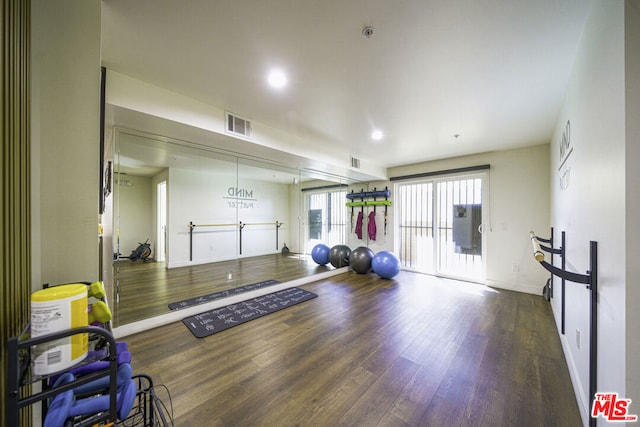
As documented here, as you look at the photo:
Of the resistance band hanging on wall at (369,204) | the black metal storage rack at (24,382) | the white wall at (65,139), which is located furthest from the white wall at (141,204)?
the resistance band hanging on wall at (369,204)

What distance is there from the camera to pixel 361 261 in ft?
17.7

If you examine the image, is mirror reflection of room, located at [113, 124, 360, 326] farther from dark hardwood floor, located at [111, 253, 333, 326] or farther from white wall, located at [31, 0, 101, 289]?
white wall, located at [31, 0, 101, 289]

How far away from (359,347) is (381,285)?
7.70 feet

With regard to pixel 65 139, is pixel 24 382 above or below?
below

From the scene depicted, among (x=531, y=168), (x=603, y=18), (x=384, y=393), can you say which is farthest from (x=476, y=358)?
(x=531, y=168)

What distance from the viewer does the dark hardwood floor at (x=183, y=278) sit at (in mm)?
3098

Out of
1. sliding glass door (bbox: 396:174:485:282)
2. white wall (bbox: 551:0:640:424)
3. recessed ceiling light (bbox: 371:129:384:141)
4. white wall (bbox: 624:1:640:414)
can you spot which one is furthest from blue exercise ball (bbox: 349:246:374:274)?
white wall (bbox: 624:1:640:414)

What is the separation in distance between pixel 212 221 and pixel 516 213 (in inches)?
259

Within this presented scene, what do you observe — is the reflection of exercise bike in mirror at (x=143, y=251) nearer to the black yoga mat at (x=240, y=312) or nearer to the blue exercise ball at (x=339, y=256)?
the black yoga mat at (x=240, y=312)

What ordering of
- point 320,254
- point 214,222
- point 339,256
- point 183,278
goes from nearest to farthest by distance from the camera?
point 183,278
point 214,222
point 339,256
point 320,254

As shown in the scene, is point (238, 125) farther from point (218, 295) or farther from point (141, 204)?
point (141, 204)

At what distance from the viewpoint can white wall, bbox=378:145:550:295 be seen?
4117mm

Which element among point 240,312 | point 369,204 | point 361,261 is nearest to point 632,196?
point 240,312

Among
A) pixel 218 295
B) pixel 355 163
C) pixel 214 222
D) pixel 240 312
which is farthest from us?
pixel 214 222
